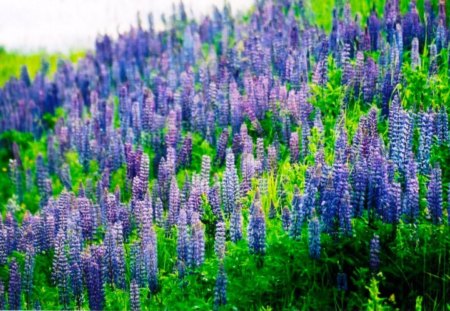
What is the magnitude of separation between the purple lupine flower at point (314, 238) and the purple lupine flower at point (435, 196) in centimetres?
74

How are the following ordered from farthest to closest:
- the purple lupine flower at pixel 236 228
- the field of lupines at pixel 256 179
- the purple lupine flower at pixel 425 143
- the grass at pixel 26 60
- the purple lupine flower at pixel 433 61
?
the grass at pixel 26 60
the purple lupine flower at pixel 433 61
the purple lupine flower at pixel 425 143
the purple lupine flower at pixel 236 228
the field of lupines at pixel 256 179

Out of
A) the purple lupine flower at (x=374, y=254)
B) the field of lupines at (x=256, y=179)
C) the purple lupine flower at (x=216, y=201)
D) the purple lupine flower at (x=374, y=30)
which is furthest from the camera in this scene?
the purple lupine flower at (x=374, y=30)

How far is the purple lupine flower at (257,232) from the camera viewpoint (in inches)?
216

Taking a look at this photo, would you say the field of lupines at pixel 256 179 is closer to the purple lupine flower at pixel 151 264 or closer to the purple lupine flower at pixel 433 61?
the purple lupine flower at pixel 151 264

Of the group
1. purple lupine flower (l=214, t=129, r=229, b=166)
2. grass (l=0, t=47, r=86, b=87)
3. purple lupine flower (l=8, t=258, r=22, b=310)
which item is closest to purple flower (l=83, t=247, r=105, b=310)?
purple lupine flower (l=8, t=258, r=22, b=310)

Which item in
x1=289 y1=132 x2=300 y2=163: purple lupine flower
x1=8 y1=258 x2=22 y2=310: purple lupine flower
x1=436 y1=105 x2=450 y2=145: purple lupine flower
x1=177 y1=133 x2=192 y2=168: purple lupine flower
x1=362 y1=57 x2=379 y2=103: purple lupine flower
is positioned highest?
x1=362 y1=57 x2=379 y2=103: purple lupine flower

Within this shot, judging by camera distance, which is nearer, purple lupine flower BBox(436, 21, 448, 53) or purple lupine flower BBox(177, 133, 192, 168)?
purple lupine flower BBox(177, 133, 192, 168)

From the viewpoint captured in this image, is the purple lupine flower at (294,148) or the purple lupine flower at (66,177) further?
the purple lupine flower at (66,177)

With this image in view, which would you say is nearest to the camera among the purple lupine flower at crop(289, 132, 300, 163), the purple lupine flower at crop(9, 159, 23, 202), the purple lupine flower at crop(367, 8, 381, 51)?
the purple lupine flower at crop(289, 132, 300, 163)

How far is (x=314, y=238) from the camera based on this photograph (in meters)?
5.34

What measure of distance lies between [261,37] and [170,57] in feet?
4.66

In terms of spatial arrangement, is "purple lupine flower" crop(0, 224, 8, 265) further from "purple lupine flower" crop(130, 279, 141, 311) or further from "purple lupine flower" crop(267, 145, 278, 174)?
"purple lupine flower" crop(267, 145, 278, 174)

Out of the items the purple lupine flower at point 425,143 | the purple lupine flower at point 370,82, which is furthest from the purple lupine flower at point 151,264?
the purple lupine flower at point 370,82

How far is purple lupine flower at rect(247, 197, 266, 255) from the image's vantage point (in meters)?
5.48
